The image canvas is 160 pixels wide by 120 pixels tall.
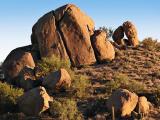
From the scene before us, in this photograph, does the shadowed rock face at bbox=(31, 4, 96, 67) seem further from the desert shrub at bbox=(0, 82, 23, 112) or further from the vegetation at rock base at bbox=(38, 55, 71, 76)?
the desert shrub at bbox=(0, 82, 23, 112)

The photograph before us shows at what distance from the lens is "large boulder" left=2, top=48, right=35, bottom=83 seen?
1399 inches

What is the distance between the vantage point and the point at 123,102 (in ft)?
95.3

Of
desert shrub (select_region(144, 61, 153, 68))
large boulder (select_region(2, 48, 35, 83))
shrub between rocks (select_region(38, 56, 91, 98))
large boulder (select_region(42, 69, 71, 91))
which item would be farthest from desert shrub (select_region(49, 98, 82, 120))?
desert shrub (select_region(144, 61, 153, 68))

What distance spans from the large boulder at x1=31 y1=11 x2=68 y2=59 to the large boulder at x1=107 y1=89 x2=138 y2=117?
28.1 feet

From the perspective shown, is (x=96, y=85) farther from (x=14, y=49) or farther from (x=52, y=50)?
(x=14, y=49)

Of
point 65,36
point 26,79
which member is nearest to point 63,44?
point 65,36

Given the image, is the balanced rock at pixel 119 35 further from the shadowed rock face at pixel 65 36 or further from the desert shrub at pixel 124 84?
the desert shrub at pixel 124 84

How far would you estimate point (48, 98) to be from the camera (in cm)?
2964

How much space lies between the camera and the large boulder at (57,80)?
31.7 m

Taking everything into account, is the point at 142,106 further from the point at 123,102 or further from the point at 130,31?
the point at 130,31

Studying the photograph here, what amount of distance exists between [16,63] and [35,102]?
7.47 metres

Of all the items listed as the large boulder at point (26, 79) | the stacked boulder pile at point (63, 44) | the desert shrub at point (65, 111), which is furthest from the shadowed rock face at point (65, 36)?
the desert shrub at point (65, 111)

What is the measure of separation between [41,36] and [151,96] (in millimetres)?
10140

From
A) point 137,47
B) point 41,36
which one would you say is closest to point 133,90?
point 41,36
